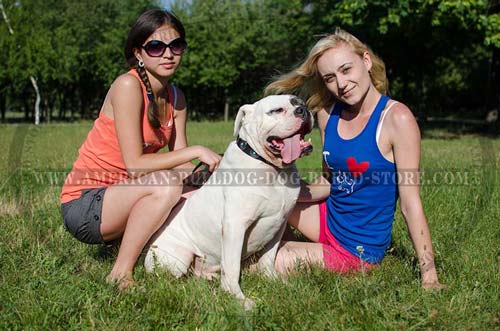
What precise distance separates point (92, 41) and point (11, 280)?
3210 centimetres

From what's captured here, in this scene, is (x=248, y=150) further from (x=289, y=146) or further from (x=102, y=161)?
(x=102, y=161)

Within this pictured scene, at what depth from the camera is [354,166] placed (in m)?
3.80

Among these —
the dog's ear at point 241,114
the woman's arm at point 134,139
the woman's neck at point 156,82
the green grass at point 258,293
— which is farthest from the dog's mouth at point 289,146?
the woman's neck at point 156,82

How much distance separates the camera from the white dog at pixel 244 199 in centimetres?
325

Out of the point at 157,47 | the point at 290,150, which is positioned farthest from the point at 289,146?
the point at 157,47

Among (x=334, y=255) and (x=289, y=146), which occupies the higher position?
(x=289, y=146)

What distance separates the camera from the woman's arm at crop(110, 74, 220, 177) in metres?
3.53

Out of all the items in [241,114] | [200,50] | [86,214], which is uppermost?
[200,50]

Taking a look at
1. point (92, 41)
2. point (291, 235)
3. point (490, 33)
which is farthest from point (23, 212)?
point (92, 41)

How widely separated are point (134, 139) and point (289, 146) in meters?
1.05

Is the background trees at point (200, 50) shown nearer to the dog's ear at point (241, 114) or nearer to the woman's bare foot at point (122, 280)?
the dog's ear at point (241, 114)

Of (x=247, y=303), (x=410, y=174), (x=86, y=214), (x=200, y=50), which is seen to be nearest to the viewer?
(x=247, y=303)

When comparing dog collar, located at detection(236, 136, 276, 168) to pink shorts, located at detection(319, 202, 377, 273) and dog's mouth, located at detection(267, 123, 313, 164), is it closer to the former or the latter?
dog's mouth, located at detection(267, 123, 313, 164)

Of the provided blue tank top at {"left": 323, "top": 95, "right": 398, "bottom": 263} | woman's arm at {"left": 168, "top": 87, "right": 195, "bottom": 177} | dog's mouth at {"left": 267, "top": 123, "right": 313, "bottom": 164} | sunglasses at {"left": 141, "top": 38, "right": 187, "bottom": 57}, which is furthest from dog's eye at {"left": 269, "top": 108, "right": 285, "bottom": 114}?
woman's arm at {"left": 168, "top": 87, "right": 195, "bottom": 177}
